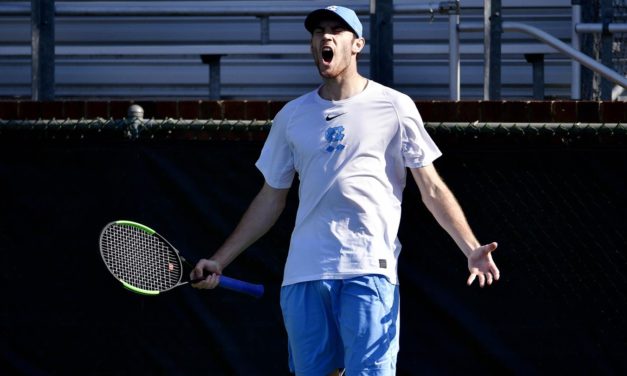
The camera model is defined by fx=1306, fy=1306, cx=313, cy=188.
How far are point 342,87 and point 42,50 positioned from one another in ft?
9.84

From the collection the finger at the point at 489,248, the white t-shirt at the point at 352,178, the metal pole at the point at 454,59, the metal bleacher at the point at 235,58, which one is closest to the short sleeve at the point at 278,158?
the white t-shirt at the point at 352,178

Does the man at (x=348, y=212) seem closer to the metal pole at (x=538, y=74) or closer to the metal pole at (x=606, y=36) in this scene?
the metal pole at (x=606, y=36)

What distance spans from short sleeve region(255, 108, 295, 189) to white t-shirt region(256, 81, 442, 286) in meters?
0.12

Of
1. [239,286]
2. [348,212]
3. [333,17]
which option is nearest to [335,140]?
[348,212]

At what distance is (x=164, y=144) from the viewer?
6.14m

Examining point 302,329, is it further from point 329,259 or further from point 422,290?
point 422,290

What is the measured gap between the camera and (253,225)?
18.1 ft

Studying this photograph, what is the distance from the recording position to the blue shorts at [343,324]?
509cm

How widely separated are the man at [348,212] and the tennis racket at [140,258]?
0.32 meters

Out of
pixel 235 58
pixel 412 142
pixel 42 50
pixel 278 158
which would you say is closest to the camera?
pixel 412 142

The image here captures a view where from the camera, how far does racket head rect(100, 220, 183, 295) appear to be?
5.59 m

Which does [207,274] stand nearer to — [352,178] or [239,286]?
[239,286]

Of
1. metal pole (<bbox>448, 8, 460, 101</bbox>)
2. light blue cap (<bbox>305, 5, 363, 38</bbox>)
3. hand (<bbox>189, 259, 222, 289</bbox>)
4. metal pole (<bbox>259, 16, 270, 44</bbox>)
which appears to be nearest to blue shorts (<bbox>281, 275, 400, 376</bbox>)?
hand (<bbox>189, 259, 222, 289</bbox>)

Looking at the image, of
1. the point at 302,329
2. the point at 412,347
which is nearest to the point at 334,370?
the point at 302,329
